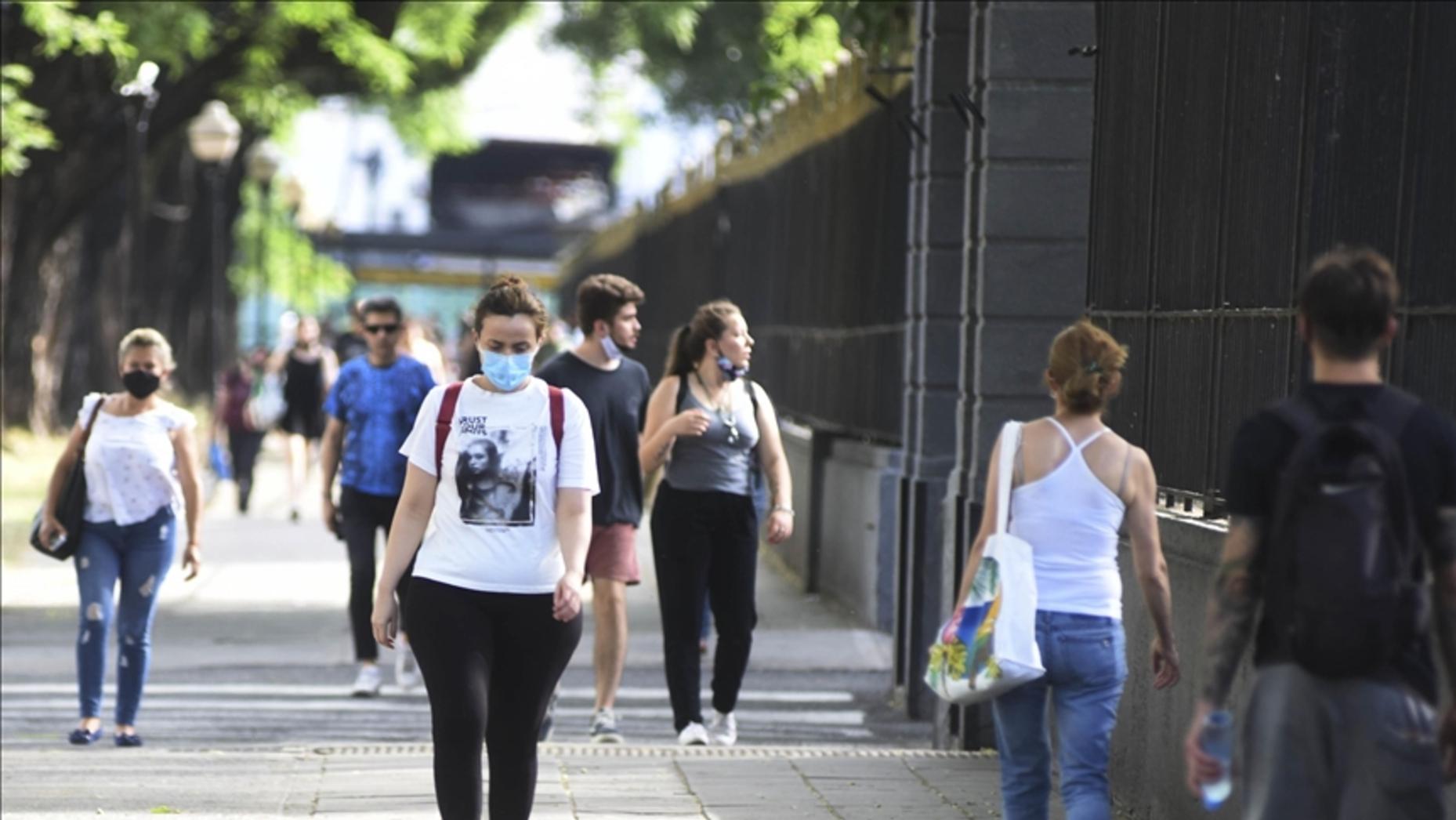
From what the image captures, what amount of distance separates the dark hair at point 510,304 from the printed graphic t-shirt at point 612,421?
2897 mm

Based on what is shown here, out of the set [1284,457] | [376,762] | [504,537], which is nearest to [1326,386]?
[1284,457]

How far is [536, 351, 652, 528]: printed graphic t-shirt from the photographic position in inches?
412

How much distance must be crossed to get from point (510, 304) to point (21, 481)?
2150 centimetres

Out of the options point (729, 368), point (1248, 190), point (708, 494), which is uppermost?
point (1248, 190)

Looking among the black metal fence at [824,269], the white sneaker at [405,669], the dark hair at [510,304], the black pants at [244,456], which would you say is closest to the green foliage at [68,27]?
the black pants at [244,456]

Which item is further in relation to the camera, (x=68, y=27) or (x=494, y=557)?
(x=68, y=27)

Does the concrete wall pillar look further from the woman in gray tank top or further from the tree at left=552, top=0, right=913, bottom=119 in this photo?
the tree at left=552, top=0, right=913, bottom=119

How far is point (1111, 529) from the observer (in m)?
6.56

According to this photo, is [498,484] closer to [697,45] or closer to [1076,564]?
[1076,564]

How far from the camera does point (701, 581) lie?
10.8m

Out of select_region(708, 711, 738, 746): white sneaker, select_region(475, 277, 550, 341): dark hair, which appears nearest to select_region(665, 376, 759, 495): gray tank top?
select_region(708, 711, 738, 746): white sneaker

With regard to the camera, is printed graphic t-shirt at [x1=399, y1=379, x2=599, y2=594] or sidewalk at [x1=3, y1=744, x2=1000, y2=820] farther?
sidewalk at [x1=3, y1=744, x2=1000, y2=820]

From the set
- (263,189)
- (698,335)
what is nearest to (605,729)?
(698,335)

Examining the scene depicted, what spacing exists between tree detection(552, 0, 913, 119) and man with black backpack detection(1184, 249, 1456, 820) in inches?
812
